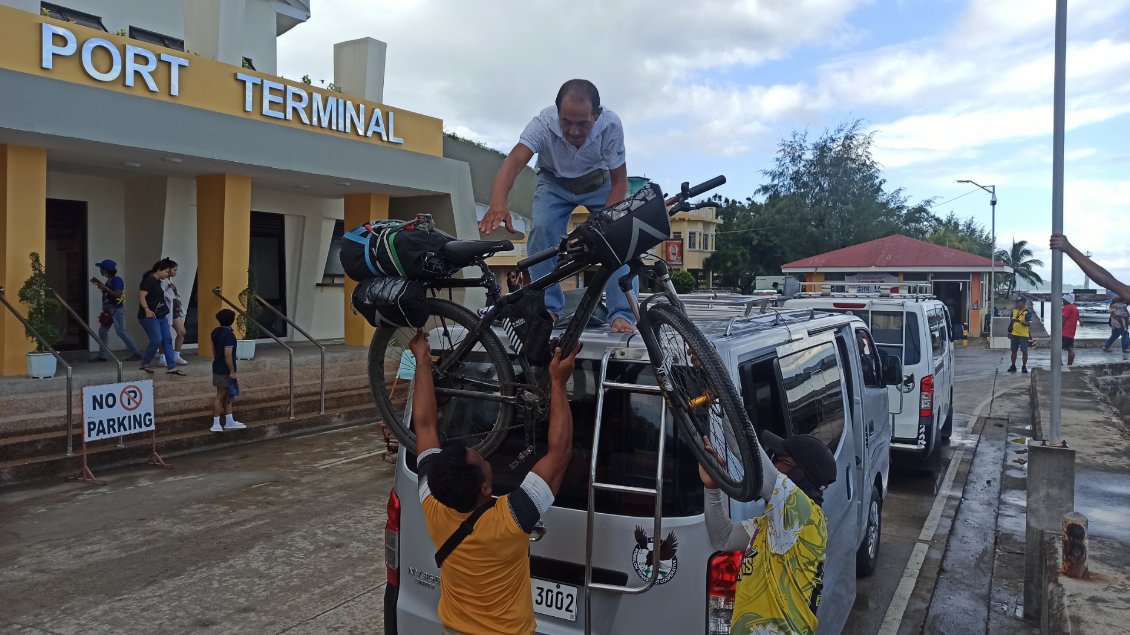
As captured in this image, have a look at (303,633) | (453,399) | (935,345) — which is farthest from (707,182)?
(935,345)

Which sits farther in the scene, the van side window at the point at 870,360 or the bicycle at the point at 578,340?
the van side window at the point at 870,360

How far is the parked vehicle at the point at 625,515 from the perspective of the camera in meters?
2.99

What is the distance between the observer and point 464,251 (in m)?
3.40

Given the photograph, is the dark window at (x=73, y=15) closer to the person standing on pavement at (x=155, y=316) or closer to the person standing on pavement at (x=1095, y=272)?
the person standing on pavement at (x=155, y=316)

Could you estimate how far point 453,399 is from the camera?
147 inches

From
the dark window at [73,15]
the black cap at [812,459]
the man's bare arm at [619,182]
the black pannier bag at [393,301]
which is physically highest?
the dark window at [73,15]

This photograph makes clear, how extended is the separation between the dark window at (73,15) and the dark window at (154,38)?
2.33ft

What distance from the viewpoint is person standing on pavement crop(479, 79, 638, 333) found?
393cm

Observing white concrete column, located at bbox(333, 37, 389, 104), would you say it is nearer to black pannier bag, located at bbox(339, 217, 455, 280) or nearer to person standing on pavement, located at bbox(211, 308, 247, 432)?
person standing on pavement, located at bbox(211, 308, 247, 432)

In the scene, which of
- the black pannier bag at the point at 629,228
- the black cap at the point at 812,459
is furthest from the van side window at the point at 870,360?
the black pannier bag at the point at 629,228

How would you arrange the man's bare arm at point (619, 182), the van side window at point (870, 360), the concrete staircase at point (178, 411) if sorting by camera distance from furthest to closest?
the concrete staircase at point (178, 411) → the van side window at point (870, 360) → the man's bare arm at point (619, 182)

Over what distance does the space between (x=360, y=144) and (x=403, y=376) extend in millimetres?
7689

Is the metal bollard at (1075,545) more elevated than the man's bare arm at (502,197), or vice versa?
the man's bare arm at (502,197)

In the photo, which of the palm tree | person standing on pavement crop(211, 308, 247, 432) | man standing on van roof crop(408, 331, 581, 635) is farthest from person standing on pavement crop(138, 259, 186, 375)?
the palm tree
